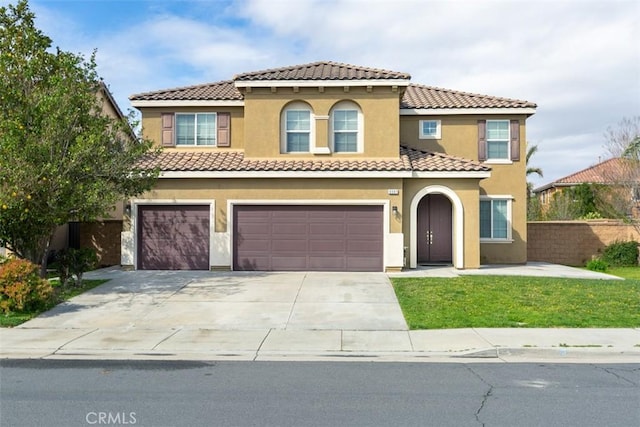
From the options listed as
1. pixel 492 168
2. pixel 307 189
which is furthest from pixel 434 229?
pixel 307 189

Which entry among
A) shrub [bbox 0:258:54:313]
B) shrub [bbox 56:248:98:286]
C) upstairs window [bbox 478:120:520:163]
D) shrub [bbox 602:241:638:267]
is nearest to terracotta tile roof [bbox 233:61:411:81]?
upstairs window [bbox 478:120:520:163]

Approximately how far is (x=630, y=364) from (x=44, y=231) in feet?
45.0

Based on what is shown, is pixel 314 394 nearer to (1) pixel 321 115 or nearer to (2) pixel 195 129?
(1) pixel 321 115

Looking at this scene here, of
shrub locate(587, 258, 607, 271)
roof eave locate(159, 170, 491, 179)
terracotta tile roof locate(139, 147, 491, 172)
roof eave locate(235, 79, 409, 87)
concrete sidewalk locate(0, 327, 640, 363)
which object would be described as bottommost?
concrete sidewalk locate(0, 327, 640, 363)

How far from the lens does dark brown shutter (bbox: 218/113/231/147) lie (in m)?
19.8

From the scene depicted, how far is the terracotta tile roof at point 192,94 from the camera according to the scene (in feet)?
64.5

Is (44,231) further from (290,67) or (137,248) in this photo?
(290,67)

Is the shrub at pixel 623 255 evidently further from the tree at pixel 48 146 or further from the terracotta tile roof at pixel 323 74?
the tree at pixel 48 146

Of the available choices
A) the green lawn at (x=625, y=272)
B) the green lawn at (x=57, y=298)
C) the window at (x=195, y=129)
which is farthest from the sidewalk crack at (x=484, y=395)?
the window at (x=195, y=129)

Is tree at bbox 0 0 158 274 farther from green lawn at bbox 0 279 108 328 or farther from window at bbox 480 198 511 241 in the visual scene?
window at bbox 480 198 511 241

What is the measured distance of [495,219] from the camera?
20422 mm

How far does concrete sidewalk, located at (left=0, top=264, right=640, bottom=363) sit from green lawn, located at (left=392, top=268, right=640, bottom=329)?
1.37 ft

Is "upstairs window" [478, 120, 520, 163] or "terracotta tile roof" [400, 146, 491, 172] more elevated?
"upstairs window" [478, 120, 520, 163]

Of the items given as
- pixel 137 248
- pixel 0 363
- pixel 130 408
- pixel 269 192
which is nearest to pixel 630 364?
pixel 130 408
